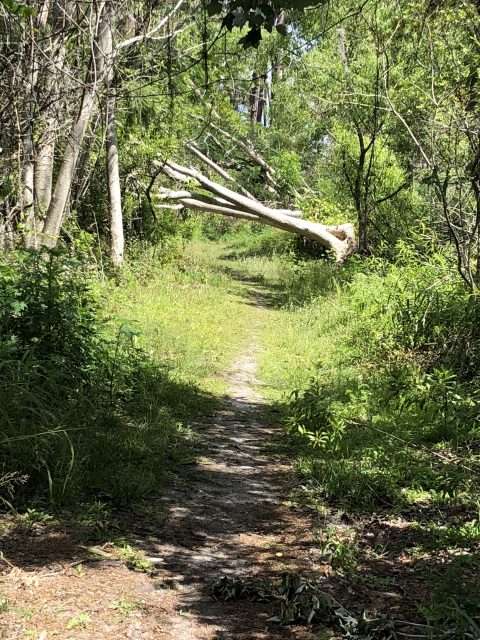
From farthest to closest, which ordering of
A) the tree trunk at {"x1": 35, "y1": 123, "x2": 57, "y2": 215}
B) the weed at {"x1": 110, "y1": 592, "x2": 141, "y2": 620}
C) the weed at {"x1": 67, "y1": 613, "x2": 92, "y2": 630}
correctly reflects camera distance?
the tree trunk at {"x1": 35, "y1": 123, "x2": 57, "y2": 215} → the weed at {"x1": 110, "y1": 592, "x2": 141, "y2": 620} → the weed at {"x1": 67, "y1": 613, "x2": 92, "y2": 630}

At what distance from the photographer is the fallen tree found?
51.0 feet

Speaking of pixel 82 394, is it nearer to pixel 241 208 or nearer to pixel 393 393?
pixel 393 393

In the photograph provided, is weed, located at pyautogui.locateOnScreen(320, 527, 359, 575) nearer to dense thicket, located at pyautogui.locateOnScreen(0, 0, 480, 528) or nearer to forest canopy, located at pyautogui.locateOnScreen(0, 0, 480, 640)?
forest canopy, located at pyautogui.locateOnScreen(0, 0, 480, 640)

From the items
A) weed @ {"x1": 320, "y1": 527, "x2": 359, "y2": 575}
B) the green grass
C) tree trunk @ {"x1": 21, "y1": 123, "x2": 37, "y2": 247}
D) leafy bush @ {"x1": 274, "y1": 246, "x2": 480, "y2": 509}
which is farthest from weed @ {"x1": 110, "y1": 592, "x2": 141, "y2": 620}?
tree trunk @ {"x1": 21, "y1": 123, "x2": 37, "y2": 247}

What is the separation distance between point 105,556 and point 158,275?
10.2m

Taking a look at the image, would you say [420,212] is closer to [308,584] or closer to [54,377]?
[54,377]

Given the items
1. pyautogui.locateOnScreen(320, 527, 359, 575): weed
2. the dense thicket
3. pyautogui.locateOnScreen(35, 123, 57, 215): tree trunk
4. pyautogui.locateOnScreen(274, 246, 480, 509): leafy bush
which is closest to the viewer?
pyautogui.locateOnScreen(320, 527, 359, 575): weed

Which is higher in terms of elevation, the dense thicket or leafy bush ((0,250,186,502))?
the dense thicket

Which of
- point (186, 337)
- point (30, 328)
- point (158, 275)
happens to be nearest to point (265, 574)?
point (30, 328)

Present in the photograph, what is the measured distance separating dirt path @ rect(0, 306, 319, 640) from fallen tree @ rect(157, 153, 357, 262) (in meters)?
11.3

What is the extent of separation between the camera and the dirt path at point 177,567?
2.70 meters

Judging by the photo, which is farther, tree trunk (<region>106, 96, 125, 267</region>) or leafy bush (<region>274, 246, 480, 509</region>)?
tree trunk (<region>106, 96, 125, 267</region>)

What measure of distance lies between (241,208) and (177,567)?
1491cm

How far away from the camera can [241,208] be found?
17.5 meters
